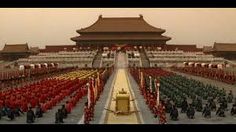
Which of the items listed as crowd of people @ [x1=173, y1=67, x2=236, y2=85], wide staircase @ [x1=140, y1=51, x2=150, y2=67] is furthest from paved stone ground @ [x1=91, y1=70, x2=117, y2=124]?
wide staircase @ [x1=140, y1=51, x2=150, y2=67]

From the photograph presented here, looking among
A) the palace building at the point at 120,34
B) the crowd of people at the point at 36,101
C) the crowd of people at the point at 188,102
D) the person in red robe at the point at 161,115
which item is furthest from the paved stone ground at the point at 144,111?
the palace building at the point at 120,34

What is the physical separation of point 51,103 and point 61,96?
70.6 inches

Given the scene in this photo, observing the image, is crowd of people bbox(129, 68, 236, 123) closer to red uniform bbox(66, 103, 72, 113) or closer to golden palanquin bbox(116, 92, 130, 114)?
golden palanquin bbox(116, 92, 130, 114)

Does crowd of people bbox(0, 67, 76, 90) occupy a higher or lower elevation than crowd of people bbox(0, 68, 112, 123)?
lower

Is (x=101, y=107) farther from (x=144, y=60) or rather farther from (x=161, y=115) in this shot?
(x=144, y=60)

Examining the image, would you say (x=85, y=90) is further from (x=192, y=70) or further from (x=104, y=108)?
(x=192, y=70)

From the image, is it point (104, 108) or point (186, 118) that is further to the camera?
point (104, 108)

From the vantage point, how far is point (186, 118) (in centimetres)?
1631

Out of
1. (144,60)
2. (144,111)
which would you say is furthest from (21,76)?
(144,60)

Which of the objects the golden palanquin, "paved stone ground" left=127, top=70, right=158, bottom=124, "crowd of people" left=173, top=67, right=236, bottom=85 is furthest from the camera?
"crowd of people" left=173, top=67, right=236, bottom=85

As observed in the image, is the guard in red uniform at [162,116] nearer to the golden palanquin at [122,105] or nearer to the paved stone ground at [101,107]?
the golden palanquin at [122,105]

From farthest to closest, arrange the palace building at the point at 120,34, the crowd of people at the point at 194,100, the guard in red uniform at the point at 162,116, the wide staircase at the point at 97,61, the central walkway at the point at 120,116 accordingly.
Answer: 1. the palace building at the point at 120,34
2. the wide staircase at the point at 97,61
3. the crowd of people at the point at 194,100
4. the central walkway at the point at 120,116
5. the guard in red uniform at the point at 162,116
